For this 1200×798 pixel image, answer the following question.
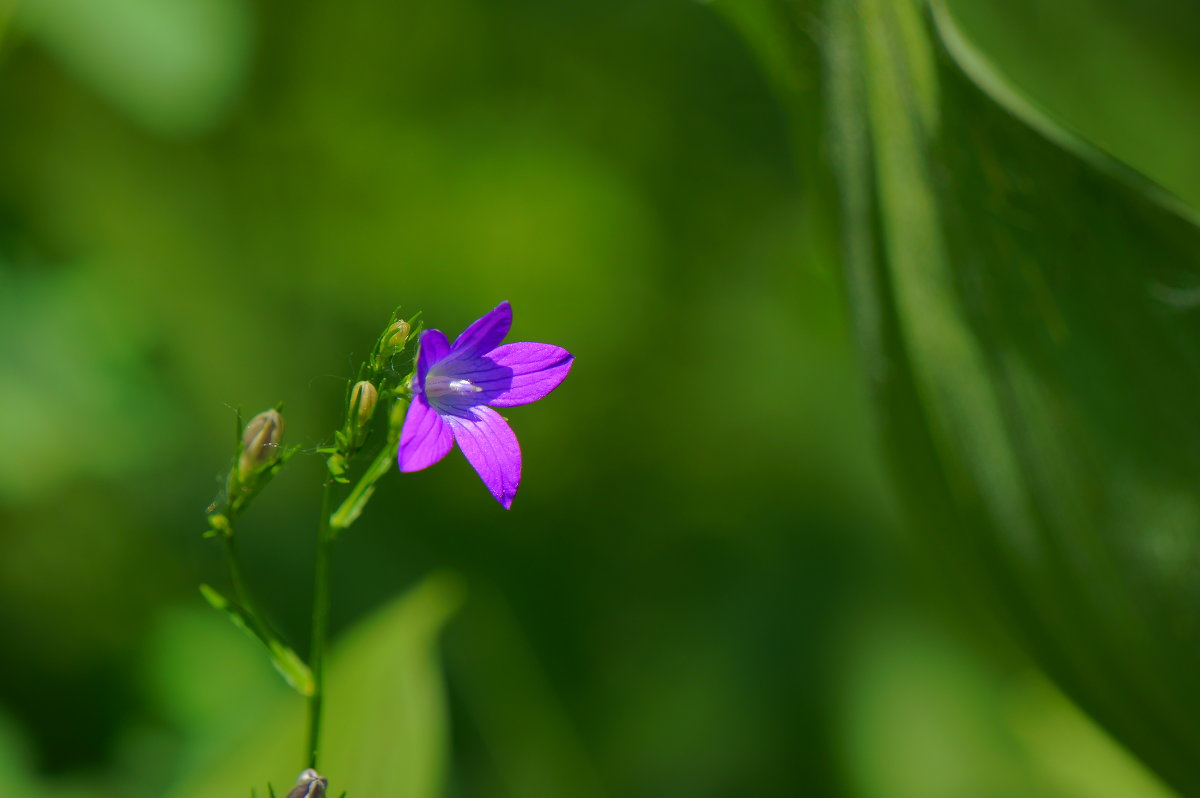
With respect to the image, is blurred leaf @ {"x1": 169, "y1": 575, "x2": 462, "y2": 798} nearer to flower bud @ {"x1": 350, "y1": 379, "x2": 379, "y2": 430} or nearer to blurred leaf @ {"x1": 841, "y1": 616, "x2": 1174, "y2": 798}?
flower bud @ {"x1": 350, "y1": 379, "x2": 379, "y2": 430}

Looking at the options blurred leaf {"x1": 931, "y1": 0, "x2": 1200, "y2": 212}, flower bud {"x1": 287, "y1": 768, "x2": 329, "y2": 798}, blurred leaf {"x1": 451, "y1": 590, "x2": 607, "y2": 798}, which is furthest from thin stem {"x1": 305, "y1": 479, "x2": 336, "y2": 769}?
blurred leaf {"x1": 931, "y1": 0, "x2": 1200, "y2": 212}

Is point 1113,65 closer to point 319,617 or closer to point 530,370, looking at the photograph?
point 530,370

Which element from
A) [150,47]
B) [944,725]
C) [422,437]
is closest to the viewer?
[422,437]

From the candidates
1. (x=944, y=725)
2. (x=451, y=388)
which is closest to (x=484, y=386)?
(x=451, y=388)

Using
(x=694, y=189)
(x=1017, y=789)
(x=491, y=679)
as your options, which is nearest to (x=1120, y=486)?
(x=1017, y=789)

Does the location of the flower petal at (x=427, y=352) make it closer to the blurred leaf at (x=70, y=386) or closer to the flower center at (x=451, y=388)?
the flower center at (x=451, y=388)

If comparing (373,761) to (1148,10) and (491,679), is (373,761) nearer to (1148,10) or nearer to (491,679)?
(491,679)
